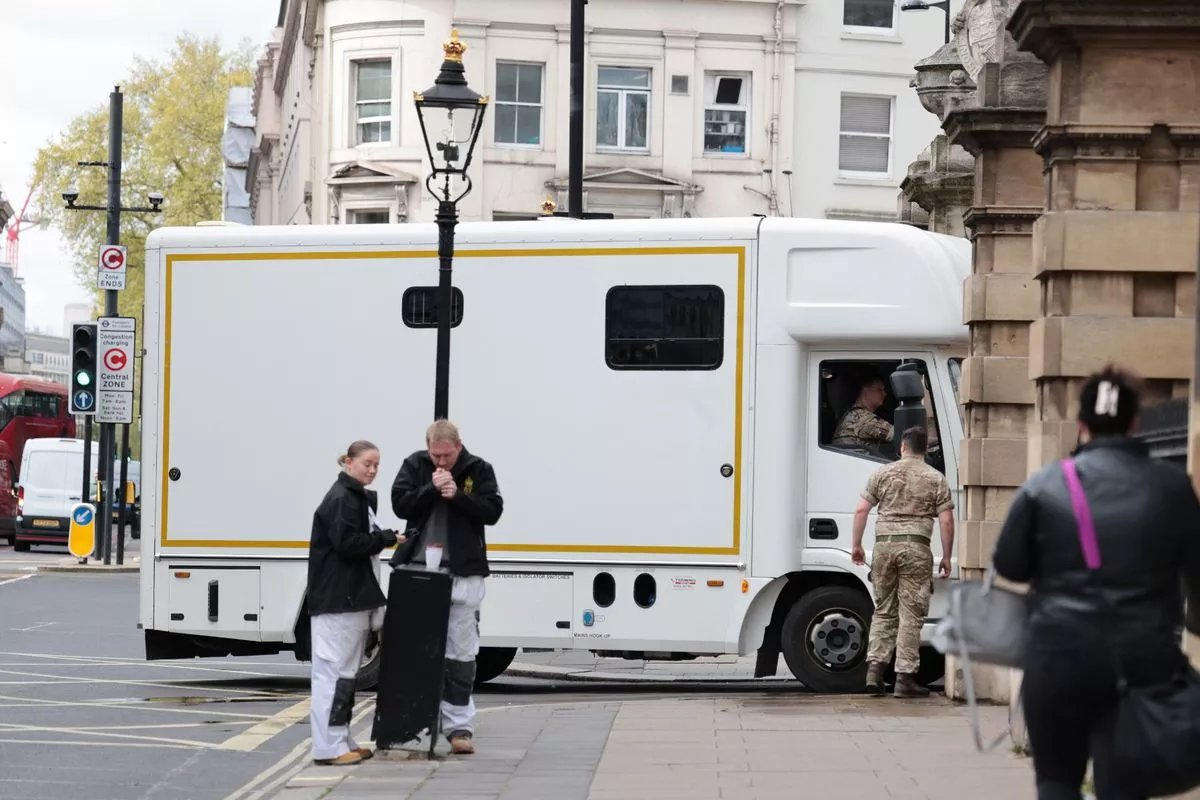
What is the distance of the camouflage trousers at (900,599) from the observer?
13.8m

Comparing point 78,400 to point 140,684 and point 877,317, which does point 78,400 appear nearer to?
point 140,684

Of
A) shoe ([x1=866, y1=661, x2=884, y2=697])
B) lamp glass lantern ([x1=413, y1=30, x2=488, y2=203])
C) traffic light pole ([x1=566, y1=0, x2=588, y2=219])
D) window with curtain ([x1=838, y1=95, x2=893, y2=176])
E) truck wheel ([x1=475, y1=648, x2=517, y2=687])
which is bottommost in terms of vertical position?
truck wheel ([x1=475, y1=648, x2=517, y2=687])

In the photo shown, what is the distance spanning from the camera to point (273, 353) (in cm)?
1516

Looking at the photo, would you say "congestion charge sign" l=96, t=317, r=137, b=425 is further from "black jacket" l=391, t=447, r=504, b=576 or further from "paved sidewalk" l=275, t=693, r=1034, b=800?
"black jacket" l=391, t=447, r=504, b=576

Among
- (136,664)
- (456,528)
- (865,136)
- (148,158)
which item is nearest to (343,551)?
(456,528)

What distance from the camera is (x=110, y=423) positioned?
106 feet

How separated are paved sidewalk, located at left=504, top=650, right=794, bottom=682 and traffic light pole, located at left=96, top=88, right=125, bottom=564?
50.5 ft

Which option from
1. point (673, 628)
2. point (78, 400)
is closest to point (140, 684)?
point (673, 628)

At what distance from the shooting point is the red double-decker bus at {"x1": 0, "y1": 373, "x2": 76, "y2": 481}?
2197 inches

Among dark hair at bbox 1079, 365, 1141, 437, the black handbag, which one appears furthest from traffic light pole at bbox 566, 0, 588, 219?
the black handbag

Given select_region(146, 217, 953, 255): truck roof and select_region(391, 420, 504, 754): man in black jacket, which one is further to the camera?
select_region(146, 217, 953, 255): truck roof

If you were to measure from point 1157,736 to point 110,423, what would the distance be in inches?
1096

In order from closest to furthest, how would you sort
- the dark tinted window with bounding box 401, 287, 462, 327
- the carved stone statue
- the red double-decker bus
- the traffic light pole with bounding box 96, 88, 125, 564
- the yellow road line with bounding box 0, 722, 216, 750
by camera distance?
the yellow road line with bounding box 0, 722, 216, 750, the carved stone statue, the dark tinted window with bounding box 401, 287, 462, 327, the traffic light pole with bounding box 96, 88, 125, 564, the red double-decker bus

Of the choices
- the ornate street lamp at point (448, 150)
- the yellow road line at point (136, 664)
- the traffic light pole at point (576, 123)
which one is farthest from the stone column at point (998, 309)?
the yellow road line at point (136, 664)
